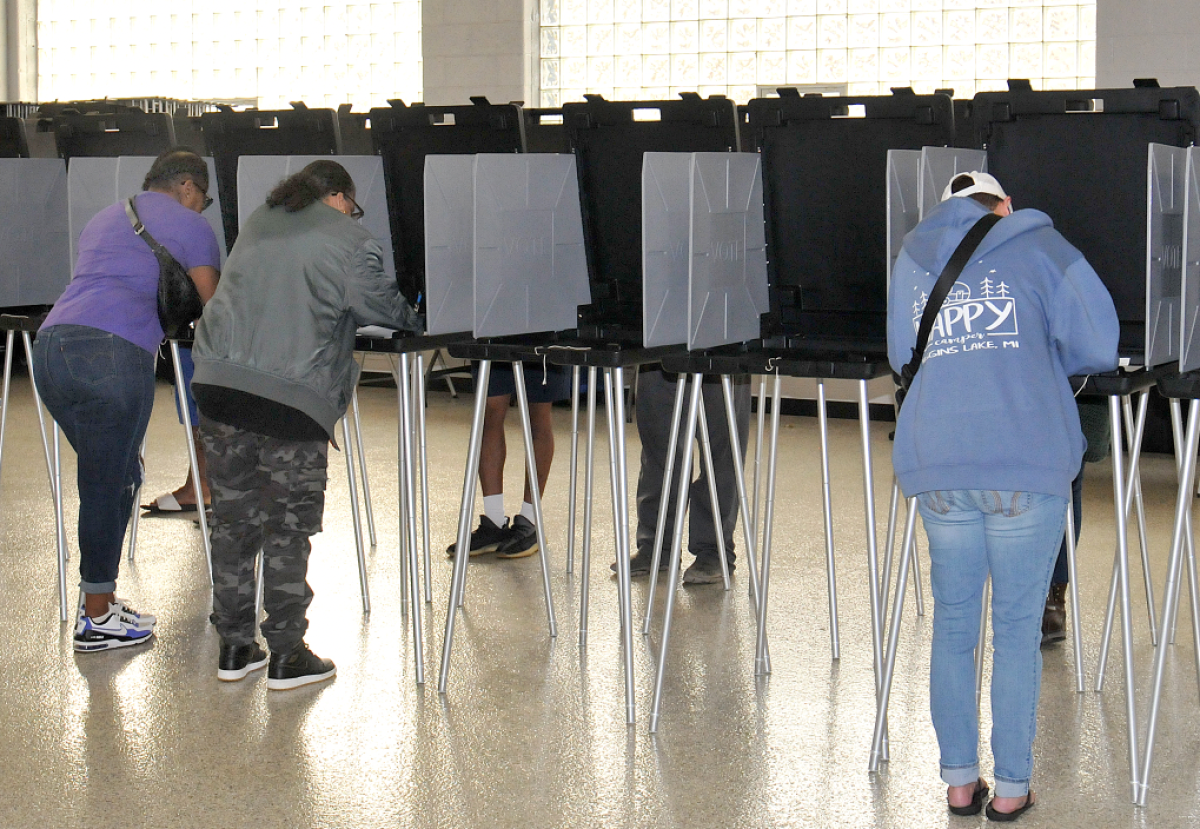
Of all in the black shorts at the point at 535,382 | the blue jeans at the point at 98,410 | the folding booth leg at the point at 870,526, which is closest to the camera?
the folding booth leg at the point at 870,526

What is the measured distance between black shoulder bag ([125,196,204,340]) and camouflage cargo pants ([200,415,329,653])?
1.25ft

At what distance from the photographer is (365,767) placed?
2584mm

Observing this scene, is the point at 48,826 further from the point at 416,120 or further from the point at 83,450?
the point at 416,120

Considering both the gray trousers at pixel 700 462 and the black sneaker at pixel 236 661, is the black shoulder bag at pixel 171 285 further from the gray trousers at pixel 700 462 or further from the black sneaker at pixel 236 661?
the gray trousers at pixel 700 462

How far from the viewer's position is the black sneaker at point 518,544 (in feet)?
13.9

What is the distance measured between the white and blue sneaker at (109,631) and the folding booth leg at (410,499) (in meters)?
0.71

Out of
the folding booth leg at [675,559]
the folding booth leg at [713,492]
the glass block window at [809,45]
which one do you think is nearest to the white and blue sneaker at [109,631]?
the folding booth leg at [675,559]

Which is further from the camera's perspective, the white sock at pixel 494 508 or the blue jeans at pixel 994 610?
the white sock at pixel 494 508

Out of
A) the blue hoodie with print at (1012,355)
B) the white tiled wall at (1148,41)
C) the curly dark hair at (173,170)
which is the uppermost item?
the white tiled wall at (1148,41)

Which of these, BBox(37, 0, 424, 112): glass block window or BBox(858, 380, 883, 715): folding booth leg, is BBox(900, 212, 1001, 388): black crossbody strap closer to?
BBox(858, 380, 883, 715): folding booth leg

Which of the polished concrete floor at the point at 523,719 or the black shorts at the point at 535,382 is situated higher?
the black shorts at the point at 535,382

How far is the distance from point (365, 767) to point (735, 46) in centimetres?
568

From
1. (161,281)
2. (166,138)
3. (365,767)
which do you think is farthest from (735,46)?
(365,767)

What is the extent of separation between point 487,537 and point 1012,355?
2419mm
